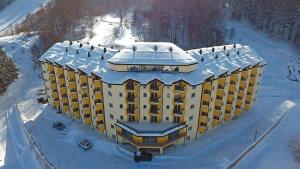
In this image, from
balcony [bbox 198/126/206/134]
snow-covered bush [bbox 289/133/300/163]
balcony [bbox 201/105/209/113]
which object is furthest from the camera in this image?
balcony [bbox 198/126/206/134]

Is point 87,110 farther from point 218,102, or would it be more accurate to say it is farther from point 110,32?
point 110,32

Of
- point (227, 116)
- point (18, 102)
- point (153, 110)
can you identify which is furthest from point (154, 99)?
point (18, 102)

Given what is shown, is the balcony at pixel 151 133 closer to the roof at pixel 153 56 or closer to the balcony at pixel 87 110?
the balcony at pixel 87 110

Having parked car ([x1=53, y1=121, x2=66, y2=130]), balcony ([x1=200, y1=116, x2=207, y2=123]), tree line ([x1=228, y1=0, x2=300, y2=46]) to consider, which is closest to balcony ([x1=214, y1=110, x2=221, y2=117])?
balcony ([x1=200, y1=116, x2=207, y2=123])

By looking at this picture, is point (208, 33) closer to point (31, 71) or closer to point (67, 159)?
point (31, 71)

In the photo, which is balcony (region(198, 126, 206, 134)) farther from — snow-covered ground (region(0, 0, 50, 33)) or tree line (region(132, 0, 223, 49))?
snow-covered ground (region(0, 0, 50, 33))
